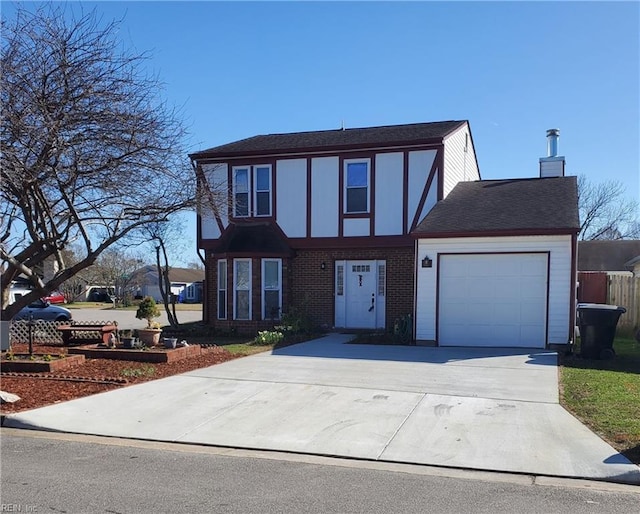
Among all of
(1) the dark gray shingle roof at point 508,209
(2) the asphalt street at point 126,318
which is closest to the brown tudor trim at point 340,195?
(1) the dark gray shingle roof at point 508,209

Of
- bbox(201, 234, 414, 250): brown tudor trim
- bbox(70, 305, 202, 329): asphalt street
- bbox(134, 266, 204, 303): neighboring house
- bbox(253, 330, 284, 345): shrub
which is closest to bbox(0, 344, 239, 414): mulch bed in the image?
bbox(253, 330, 284, 345): shrub

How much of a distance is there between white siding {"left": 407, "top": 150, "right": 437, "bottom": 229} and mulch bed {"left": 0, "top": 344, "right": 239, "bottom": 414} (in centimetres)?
759

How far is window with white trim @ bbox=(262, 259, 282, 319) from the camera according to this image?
17453 millimetres

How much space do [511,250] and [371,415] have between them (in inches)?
308

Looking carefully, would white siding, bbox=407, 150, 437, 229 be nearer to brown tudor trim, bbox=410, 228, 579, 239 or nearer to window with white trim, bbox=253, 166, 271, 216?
brown tudor trim, bbox=410, 228, 579, 239

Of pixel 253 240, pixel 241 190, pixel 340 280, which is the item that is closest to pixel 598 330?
pixel 340 280

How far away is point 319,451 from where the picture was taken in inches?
240

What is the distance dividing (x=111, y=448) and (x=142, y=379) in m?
3.53

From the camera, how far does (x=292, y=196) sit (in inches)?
698

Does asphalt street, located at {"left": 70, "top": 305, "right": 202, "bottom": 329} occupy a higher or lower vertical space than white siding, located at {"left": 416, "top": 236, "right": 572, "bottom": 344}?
lower

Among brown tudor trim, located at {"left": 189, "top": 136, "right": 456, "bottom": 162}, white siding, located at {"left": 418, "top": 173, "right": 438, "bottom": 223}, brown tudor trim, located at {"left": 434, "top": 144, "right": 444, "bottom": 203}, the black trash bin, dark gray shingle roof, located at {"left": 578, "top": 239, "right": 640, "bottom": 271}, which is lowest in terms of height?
the black trash bin

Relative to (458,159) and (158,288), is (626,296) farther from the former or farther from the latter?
(158,288)

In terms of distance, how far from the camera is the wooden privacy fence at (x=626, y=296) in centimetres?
1653

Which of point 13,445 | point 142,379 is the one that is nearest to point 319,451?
point 13,445
